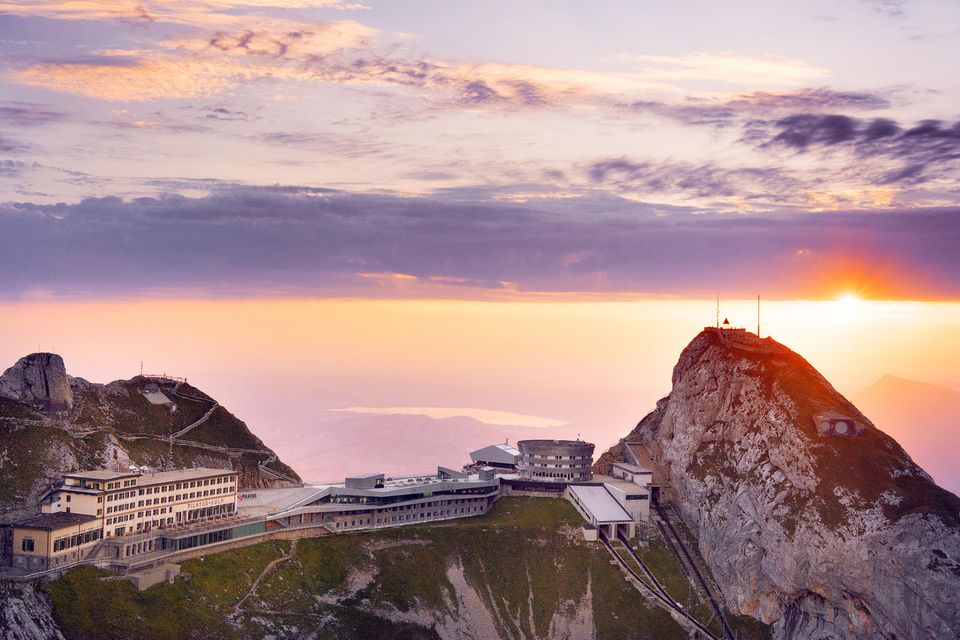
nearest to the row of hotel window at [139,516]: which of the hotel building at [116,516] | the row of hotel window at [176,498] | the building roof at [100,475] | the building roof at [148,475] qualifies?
the hotel building at [116,516]

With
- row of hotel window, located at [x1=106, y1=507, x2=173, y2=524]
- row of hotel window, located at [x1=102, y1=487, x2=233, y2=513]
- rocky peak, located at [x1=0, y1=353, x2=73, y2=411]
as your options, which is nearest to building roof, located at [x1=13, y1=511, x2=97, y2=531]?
row of hotel window, located at [x1=106, y1=507, x2=173, y2=524]

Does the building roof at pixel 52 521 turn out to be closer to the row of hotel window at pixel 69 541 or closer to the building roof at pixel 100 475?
the row of hotel window at pixel 69 541

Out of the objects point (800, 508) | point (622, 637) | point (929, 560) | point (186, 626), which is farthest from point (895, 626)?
point (186, 626)

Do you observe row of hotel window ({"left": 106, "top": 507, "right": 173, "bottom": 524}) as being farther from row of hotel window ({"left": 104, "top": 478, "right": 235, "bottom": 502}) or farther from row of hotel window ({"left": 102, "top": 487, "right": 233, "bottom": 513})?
row of hotel window ({"left": 104, "top": 478, "right": 235, "bottom": 502})

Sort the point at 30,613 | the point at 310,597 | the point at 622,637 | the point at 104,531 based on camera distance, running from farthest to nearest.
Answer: the point at 622,637 → the point at 310,597 → the point at 104,531 → the point at 30,613

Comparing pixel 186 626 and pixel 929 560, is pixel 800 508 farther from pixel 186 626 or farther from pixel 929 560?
pixel 186 626
